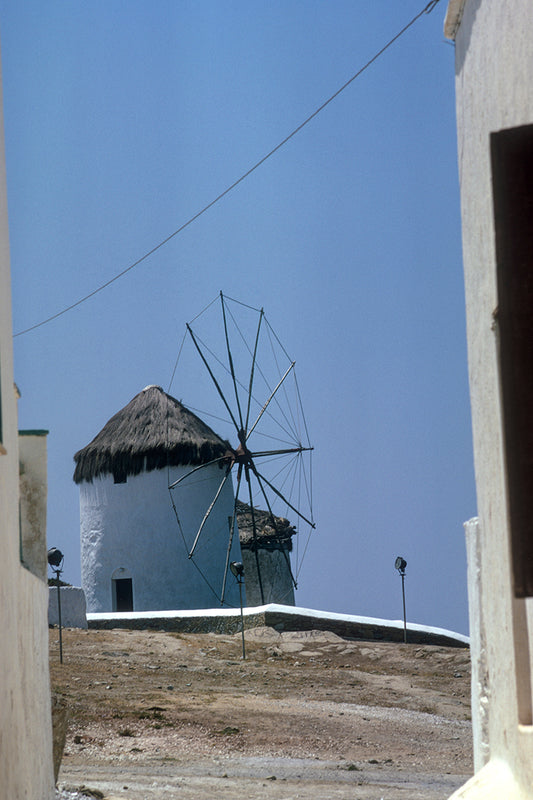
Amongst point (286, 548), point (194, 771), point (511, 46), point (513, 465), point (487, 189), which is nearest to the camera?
point (513, 465)

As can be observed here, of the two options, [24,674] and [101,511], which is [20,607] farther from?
[101,511]

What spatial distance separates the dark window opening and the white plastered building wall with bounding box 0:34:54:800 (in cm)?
233

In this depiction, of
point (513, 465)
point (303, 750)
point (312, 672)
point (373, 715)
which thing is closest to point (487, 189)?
point (513, 465)

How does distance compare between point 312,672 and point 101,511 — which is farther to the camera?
point 101,511

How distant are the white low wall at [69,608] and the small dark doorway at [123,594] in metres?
4.99

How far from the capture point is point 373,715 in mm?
10555

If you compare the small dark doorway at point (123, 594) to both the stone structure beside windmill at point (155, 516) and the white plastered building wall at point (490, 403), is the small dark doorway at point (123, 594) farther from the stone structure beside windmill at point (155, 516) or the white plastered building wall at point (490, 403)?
the white plastered building wall at point (490, 403)

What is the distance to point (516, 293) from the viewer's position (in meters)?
3.35

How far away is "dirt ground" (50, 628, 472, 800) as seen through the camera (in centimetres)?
760

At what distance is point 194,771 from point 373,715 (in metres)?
3.15

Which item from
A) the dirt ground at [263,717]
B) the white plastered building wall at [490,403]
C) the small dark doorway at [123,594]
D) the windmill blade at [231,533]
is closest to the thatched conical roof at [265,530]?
the windmill blade at [231,533]

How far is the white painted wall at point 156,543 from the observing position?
21.9m

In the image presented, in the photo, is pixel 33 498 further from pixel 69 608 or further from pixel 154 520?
pixel 154 520

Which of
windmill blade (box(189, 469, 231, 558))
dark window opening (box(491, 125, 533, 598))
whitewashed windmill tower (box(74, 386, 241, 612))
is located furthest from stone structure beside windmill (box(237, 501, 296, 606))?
dark window opening (box(491, 125, 533, 598))
